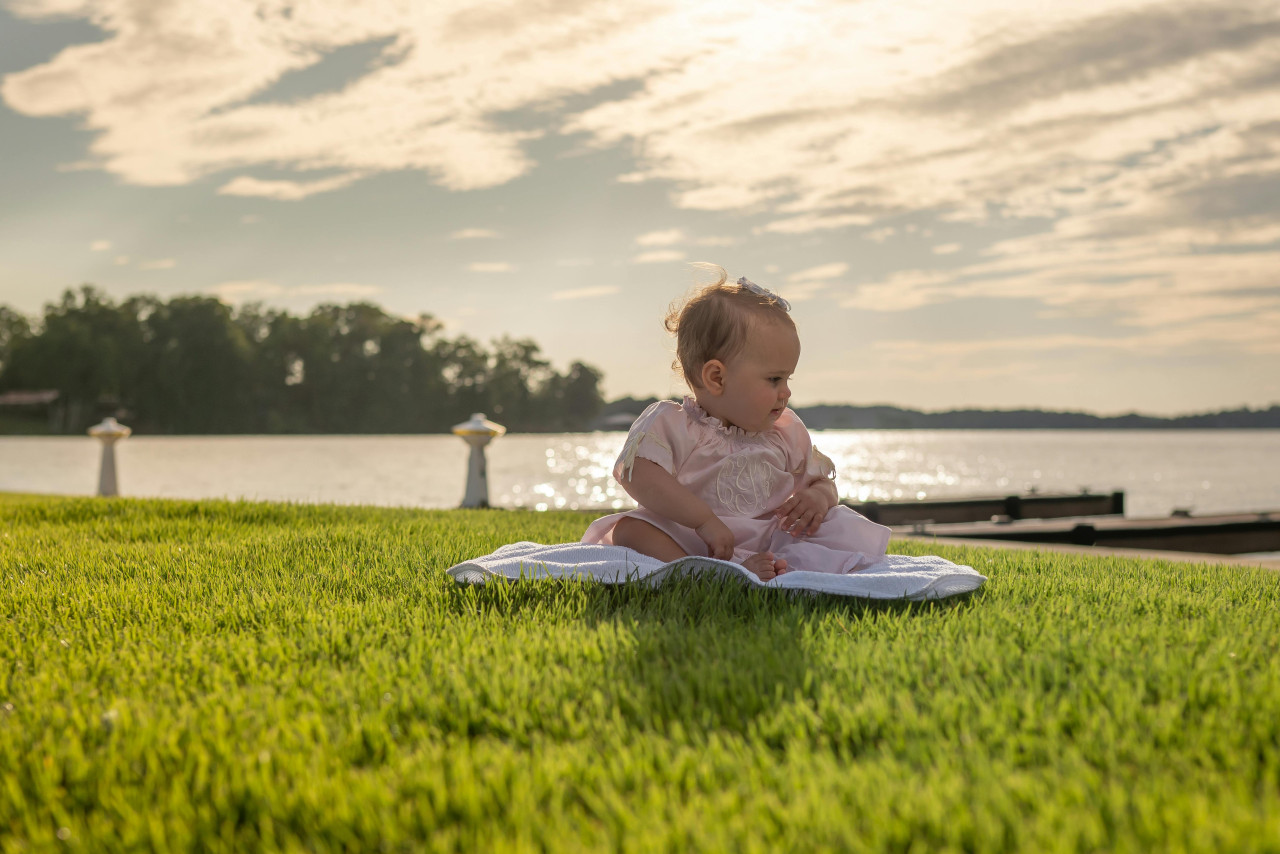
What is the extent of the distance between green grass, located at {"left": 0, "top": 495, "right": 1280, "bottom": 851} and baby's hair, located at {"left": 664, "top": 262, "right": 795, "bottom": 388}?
38.2 inches

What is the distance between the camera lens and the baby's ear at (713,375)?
3379mm

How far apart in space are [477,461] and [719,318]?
7.48 meters

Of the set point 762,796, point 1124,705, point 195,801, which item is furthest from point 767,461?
point 195,801

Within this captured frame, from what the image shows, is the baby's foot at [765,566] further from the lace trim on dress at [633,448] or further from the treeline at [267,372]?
the treeline at [267,372]

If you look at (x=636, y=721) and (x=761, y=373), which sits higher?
(x=761, y=373)

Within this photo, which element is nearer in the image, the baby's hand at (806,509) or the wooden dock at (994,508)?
the baby's hand at (806,509)

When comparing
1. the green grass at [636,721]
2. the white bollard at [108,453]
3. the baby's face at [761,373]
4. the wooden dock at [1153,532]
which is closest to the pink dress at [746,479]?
the baby's face at [761,373]

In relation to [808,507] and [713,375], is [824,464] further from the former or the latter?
[713,375]

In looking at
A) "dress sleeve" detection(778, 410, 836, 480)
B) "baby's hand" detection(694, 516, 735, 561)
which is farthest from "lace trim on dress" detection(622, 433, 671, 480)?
"dress sleeve" detection(778, 410, 836, 480)

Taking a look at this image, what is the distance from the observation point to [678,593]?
294cm

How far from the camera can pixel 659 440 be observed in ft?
11.1

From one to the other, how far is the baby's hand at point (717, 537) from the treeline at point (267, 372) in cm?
7271

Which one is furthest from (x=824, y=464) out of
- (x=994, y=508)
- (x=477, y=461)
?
(x=994, y=508)

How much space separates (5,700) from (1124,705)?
2.51 metres
